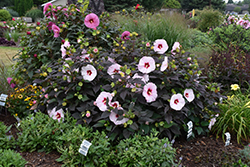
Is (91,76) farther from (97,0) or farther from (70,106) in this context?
(97,0)

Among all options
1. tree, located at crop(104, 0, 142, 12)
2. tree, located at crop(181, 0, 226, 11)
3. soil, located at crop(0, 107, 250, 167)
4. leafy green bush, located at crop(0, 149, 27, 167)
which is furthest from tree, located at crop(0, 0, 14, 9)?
leafy green bush, located at crop(0, 149, 27, 167)

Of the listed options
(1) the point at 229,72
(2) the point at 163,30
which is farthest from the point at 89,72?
(2) the point at 163,30

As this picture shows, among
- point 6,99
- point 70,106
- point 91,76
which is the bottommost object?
point 6,99

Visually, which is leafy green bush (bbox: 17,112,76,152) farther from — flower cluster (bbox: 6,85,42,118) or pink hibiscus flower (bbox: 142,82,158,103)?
pink hibiscus flower (bbox: 142,82,158,103)

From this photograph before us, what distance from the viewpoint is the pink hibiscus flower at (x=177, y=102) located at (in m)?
1.99

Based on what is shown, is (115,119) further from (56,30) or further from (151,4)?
(151,4)

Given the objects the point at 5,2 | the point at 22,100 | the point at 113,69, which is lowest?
the point at 5,2

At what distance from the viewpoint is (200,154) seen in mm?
2098

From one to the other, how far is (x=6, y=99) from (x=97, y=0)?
8.83 feet

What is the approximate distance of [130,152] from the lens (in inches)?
66.3

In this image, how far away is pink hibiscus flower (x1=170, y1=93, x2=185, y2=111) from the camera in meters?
1.99

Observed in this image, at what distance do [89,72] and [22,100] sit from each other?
4.04 feet

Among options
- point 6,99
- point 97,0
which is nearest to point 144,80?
point 6,99

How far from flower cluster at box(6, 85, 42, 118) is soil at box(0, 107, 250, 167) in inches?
12.5
